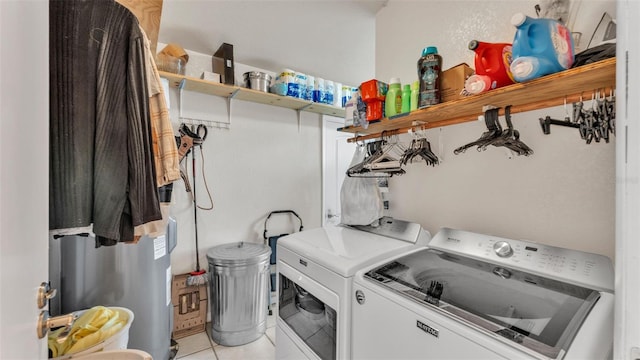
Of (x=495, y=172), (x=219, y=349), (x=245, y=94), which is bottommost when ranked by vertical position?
(x=219, y=349)

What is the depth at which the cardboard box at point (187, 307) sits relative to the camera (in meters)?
2.37

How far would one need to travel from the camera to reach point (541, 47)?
0.99 metres

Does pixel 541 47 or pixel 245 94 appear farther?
pixel 245 94

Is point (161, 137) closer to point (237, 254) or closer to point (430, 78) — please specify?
point (430, 78)

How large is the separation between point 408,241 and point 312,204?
5.92 feet

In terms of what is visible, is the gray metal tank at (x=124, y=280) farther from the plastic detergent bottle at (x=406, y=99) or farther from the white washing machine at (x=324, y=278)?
the plastic detergent bottle at (x=406, y=99)

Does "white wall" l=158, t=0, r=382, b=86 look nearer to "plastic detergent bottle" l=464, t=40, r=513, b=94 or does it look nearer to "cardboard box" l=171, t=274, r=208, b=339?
"plastic detergent bottle" l=464, t=40, r=513, b=94

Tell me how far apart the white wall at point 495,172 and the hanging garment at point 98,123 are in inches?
63.1

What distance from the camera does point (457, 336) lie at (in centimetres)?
86

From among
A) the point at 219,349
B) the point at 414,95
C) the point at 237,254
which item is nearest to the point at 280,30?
the point at 414,95

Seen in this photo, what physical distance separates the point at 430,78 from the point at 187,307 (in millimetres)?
2617

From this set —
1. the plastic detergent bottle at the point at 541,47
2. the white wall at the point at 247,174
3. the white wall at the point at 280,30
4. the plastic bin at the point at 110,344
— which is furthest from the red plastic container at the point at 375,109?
the plastic bin at the point at 110,344

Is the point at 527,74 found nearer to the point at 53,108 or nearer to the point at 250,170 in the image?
the point at 53,108

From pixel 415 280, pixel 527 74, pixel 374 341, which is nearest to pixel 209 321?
pixel 374 341
